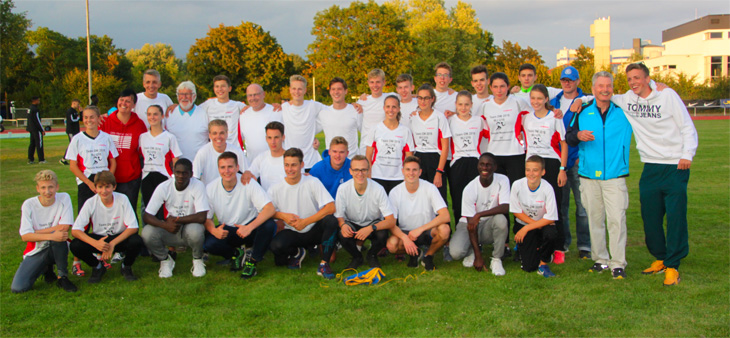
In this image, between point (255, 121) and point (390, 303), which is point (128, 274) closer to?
point (255, 121)

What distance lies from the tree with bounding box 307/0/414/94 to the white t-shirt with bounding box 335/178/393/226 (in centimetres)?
4147

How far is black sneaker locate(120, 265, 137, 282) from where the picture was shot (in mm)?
5367

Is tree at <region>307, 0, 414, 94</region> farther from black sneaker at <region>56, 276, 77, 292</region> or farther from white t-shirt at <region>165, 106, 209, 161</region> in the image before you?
black sneaker at <region>56, 276, 77, 292</region>

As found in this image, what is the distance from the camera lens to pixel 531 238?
5.45 metres

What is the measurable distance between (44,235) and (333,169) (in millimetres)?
3063

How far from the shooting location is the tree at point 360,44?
156 feet

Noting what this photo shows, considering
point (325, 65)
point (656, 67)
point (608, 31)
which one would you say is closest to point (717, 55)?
point (656, 67)

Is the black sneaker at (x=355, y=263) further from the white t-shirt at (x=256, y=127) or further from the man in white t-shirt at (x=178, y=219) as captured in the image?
the white t-shirt at (x=256, y=127)

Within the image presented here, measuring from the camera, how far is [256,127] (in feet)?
22.2

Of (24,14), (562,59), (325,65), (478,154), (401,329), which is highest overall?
(562,59)

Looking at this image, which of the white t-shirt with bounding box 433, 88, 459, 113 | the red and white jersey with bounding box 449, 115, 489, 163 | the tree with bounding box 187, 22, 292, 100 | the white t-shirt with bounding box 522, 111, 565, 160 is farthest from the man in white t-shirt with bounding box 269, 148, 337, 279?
the tree with bounding box 187, 22, 292, 100

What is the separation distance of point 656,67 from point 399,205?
233 ft

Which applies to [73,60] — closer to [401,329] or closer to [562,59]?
[401,329]

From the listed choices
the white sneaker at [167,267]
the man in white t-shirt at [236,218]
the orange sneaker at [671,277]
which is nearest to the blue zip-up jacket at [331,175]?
the man in white t-shirt at [236,218]
